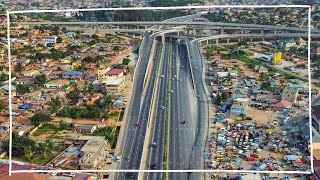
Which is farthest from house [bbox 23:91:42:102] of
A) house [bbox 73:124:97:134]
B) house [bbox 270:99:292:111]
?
house [bbox 270:99:292:111]

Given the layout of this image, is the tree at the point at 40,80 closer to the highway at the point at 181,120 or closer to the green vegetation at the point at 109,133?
the highway at the point at 181,120

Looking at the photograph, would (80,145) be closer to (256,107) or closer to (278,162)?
(278,162)

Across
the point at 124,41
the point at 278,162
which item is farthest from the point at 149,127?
the point at 124,41

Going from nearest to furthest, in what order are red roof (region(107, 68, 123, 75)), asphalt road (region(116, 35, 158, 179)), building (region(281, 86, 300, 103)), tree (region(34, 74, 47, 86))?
asphalt road (region(116, 35, 158, 179))
building (region(281, 86, 300, 103))
tree (region(34, 74, 47, 86))
red roof (region(107, 68, 123, 75))

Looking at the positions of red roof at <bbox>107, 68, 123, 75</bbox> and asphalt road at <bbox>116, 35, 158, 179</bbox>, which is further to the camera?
red roof at <bbox>107, 68, 123, 75</bbox>

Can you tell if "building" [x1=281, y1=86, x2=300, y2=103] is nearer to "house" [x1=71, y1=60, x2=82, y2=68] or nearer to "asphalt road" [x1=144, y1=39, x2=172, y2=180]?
"asphalt road" [x1=144, y1=39, x2=172, y2=180]

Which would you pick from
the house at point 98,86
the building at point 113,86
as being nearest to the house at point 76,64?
the house at point 98,86

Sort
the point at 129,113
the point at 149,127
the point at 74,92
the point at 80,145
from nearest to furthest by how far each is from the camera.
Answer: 1. the point at 80,145
2. the point at 149,127
3. the point at 129,113
4. the point at 74,92

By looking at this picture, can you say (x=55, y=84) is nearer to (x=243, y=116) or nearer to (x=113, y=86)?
(x=113, y=86)
